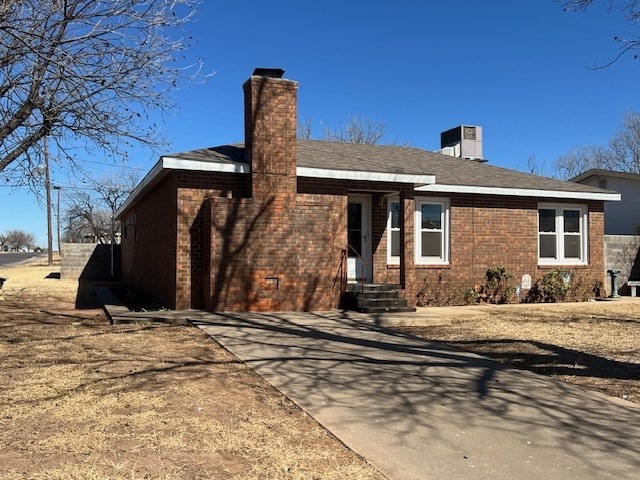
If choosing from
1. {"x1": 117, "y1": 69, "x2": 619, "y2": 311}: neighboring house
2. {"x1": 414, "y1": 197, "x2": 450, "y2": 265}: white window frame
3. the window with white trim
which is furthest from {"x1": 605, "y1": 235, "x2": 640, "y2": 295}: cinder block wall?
the window with white trim

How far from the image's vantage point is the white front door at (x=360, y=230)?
14211 millimetres

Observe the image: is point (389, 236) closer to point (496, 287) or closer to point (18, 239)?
point (496, 287)

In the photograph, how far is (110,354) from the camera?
7.69 metres

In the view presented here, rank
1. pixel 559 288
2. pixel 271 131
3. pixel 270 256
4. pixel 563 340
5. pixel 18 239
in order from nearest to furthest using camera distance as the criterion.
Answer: pixel 563 340
pixel 270 256
pixel 271 131
pixel 559 288
pixel 18 239

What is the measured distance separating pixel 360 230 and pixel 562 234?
6.18 meters

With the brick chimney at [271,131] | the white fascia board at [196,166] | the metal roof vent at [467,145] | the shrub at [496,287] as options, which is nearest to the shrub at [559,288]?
the shrub at [496,287]

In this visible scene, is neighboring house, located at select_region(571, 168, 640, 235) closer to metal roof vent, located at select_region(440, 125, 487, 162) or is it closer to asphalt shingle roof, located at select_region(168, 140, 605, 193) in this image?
metal roof vent, located at select_region(440, 125, 487, 162)

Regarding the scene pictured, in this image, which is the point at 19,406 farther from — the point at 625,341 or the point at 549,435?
the point at 625,341

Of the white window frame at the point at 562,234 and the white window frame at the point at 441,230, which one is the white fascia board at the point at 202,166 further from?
the white window frame at the point at 562,234

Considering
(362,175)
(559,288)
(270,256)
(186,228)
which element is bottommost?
(559,288)

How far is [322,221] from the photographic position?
12.0 meters

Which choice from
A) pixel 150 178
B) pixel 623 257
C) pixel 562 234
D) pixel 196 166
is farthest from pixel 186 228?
pixel 623 257

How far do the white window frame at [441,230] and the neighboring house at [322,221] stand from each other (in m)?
0.04

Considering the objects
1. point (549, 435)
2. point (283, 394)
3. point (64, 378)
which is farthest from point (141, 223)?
point (549, 435)
